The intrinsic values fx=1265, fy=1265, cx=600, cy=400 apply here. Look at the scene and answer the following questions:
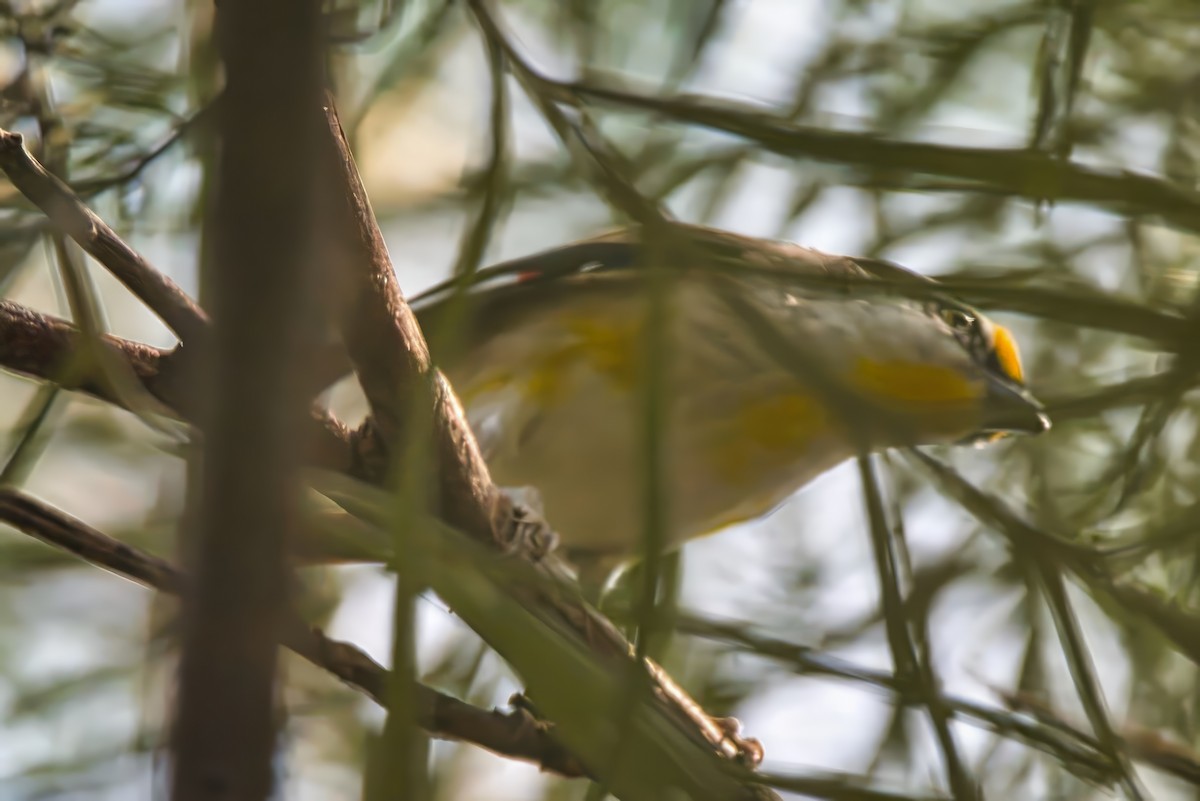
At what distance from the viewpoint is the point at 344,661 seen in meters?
1.53

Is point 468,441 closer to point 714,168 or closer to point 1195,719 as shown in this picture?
point 714,168

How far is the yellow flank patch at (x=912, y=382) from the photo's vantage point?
92.0 inches

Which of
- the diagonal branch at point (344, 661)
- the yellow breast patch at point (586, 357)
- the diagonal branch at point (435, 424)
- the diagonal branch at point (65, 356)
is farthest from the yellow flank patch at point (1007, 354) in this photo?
the diagonal branch at point (65, 356)

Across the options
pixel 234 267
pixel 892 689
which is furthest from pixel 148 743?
pixel 234 267

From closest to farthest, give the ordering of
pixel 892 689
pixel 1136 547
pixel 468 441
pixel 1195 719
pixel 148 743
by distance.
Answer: pixel 892 689 < pixel 148 743 < pixel 1136 547 < pixel 468 441 < pixel 1195 719

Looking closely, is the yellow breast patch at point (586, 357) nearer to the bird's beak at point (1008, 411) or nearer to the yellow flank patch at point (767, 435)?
the yellow flank patch at point (767, 435)

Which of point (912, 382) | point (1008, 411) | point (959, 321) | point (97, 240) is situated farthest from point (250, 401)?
point (959, 321)

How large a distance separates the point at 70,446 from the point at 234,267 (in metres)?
2.01

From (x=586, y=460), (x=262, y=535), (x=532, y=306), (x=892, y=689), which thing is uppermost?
(x=532, y=306)

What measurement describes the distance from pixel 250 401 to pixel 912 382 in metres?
2.03

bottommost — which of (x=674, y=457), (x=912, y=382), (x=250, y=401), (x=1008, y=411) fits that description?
(x=250, y=401)

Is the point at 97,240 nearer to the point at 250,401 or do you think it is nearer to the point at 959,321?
the point at 250,401

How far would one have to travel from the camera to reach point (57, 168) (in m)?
1.53

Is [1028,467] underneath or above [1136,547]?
above
